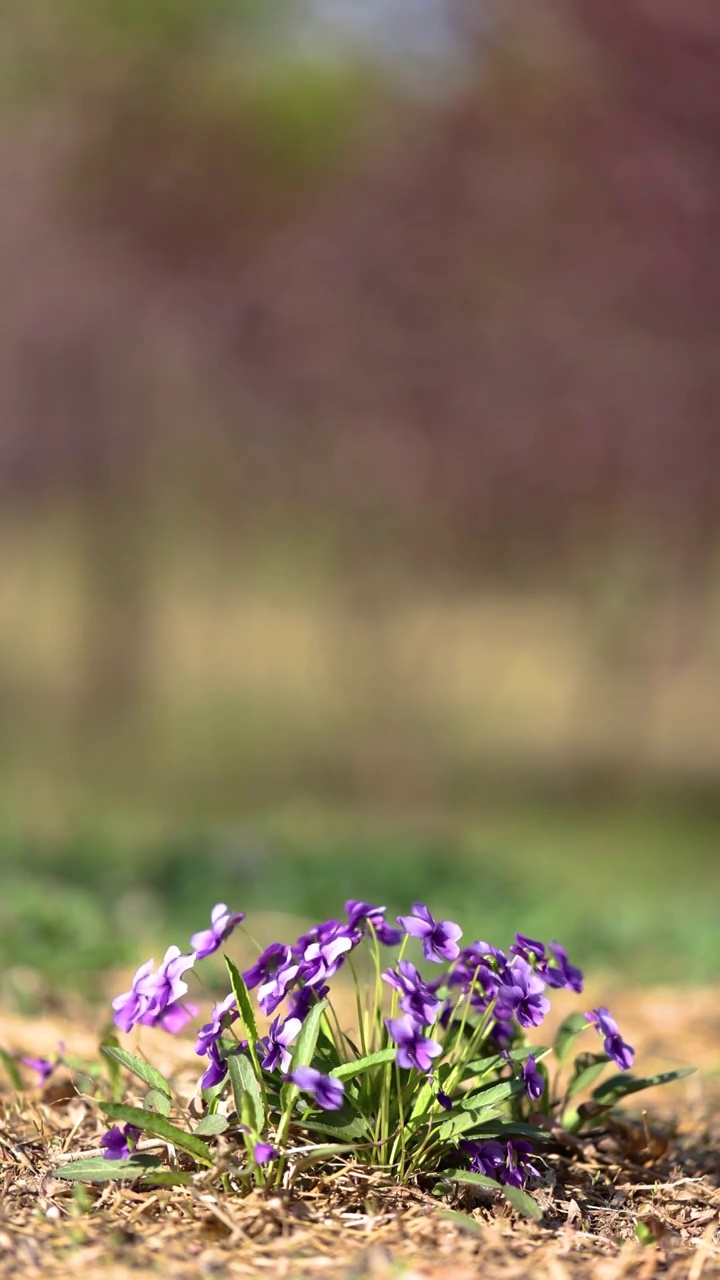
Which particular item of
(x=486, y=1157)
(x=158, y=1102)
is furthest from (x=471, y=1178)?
(x=158, y=1102)

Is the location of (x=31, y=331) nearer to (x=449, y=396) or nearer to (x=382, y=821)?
(x=449, y=396)

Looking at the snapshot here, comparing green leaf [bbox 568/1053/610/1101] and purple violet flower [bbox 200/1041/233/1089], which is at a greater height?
green leaf [bbox 568/1053/610/1101]

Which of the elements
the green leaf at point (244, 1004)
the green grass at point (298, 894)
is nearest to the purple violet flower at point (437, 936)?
the green leaf at point (244, 1004)

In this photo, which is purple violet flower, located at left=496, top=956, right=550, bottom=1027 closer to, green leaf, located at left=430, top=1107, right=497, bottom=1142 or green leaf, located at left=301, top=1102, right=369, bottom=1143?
green leaf, located at left=430, top=1107, right=497, bottom=1142

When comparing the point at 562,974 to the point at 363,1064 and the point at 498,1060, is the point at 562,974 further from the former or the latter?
the point at 363,1064

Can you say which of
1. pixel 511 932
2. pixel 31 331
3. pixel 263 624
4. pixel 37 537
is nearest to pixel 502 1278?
pixel 511 932

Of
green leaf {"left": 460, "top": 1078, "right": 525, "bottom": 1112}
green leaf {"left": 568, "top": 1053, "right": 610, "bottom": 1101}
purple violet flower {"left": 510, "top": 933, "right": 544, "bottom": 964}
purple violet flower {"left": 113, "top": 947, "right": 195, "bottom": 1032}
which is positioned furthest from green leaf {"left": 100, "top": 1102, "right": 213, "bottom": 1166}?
green leaf {"left": 568, "top": 1053, "right": 610, "bottom": 1101}

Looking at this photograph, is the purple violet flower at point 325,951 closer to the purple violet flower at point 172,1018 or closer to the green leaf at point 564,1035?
the purple violet flower at point 172,1018
